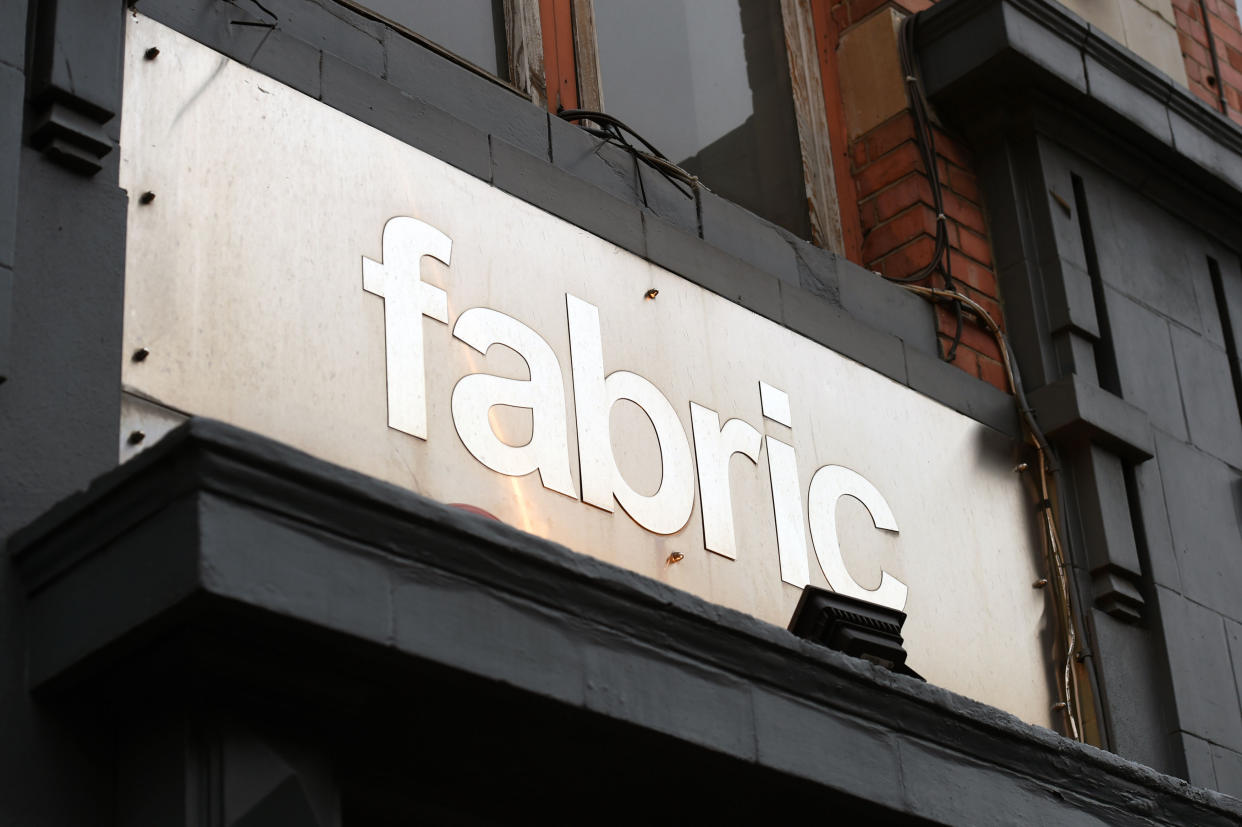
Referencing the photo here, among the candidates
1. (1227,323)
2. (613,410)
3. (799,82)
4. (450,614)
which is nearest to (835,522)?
(613,410)

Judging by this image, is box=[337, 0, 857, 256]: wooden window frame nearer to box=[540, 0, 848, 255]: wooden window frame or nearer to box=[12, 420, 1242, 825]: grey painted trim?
box=[540, 0, 848, 255]: wooden window frame

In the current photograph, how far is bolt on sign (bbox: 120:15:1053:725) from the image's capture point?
4551mm

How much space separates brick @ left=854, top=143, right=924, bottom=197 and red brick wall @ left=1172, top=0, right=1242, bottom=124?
194cm

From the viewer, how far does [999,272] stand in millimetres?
7305

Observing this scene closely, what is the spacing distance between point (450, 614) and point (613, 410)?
1.71m

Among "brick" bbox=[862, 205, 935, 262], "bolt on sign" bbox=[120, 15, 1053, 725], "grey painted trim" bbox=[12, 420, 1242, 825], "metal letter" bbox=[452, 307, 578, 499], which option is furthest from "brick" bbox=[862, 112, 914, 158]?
"grey painted trim" bbox=[12, 420, 1242, 825]

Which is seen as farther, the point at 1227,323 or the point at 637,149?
the point at 1227,323

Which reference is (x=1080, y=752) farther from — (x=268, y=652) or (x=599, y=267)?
(x=268, y=652)

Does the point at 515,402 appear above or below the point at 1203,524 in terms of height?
below

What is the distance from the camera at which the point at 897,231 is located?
724 centimetres

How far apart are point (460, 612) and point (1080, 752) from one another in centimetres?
189

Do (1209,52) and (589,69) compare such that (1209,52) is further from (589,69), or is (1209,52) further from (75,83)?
(75,83)

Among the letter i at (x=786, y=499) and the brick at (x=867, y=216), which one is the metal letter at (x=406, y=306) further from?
the brick at (x=867, y=216)

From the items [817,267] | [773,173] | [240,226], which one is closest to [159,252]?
[240,226]
